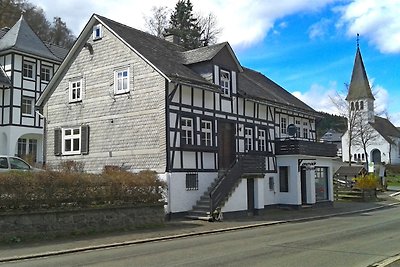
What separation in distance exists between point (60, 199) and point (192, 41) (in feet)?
138

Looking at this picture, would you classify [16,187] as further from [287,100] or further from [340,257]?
[287,100]

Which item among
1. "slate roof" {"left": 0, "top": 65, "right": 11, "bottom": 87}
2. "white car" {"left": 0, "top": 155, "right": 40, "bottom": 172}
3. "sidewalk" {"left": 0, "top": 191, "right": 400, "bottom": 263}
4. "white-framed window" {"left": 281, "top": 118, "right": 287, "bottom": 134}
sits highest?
"slate roof" {"left": 0, "top": 65, "right": 11, "bottom": 87}

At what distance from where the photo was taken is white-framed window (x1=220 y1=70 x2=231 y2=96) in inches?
1070

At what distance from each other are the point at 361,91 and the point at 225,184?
7320cm

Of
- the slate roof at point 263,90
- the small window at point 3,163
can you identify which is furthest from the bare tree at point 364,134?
the small window at point 3,163

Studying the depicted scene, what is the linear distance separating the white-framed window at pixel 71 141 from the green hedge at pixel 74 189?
328 inches

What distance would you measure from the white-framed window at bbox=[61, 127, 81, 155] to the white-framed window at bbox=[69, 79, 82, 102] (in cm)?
184

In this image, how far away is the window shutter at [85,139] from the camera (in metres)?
27.1

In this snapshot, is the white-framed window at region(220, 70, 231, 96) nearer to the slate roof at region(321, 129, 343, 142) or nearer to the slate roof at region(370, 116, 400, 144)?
the slate roof at region(370, 116, 400, 144)

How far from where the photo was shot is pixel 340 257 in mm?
11742

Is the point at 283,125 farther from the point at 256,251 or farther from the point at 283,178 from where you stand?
the point at 256,251

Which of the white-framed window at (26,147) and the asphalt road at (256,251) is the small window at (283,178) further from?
the white-framed window at (26,147)

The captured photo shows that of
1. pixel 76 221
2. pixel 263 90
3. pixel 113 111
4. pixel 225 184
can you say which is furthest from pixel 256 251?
pixel 263 90

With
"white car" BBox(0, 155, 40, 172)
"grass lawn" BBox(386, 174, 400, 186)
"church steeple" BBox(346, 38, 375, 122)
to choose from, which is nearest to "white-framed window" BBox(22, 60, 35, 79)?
"white car" BBox(0, 155, 40, 172)
